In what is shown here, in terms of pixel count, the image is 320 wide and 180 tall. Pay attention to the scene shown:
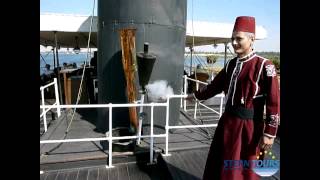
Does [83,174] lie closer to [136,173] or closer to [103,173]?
[103,173]

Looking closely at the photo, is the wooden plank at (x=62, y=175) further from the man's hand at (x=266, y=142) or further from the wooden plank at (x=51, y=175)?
the man's hand at (x=266, y=142)

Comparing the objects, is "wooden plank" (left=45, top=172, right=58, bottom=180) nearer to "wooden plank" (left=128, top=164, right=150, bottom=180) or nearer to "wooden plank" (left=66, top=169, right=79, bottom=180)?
"wooden plank" (left=66, top=169, right=79, bottom=180)

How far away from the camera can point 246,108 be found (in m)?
2.90

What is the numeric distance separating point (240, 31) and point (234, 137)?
Answer: 1.02 metres

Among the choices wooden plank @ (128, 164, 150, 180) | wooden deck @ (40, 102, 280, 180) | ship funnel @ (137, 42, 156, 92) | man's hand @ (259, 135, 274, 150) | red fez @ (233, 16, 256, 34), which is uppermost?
red fez @ (233, 16, 256, 34)

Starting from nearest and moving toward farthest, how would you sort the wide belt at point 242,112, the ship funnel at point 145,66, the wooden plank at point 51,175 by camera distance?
the wide belt at point 242,112, the wooden plank at point 51,175, the ship funnel at point 145,66

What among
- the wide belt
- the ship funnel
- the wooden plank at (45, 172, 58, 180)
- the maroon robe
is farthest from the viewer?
the ship funnel

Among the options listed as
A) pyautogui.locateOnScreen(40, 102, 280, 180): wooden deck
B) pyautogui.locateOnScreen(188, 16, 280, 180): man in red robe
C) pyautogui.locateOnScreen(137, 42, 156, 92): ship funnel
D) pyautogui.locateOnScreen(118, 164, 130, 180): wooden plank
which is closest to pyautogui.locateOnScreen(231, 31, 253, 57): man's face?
pyautogui.locateOnScreen(188, 16, 280, 180): man in red robe

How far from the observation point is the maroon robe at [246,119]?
273cm

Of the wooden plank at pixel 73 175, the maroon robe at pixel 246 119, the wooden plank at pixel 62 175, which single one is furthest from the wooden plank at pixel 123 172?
the maroon robe at pixel 246 119

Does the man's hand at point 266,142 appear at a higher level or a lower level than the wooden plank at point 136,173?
higher

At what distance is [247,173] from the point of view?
298 cm

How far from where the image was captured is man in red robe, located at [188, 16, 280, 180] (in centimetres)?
274
